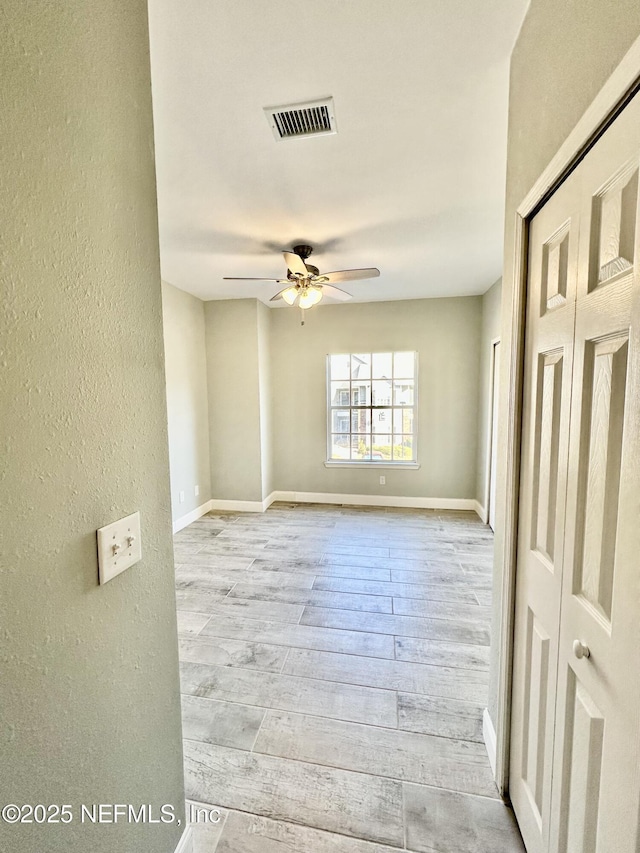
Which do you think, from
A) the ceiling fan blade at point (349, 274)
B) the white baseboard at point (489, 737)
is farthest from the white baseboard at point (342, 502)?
the white baseboard at point (489, 737)

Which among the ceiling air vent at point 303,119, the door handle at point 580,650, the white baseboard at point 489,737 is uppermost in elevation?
the ceiling air vent at point 303,119

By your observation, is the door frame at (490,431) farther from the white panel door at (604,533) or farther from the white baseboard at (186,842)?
the white baseboard at (186,842)

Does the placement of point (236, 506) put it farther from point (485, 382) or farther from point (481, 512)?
point (485, 382)

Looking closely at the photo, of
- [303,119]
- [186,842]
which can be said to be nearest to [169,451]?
[186,842]

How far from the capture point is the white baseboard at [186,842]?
3.59 feet

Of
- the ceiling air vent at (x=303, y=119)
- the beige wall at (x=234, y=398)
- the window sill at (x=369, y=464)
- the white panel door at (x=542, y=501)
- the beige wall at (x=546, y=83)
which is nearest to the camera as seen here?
the beige wall at (x=546, y=83)

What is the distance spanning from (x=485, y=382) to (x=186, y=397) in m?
3.66

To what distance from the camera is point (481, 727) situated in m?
1.59

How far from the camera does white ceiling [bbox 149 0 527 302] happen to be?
1.22 meters

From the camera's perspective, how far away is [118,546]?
0.83 metres

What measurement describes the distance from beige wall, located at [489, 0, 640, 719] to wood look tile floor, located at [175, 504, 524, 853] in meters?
0.36

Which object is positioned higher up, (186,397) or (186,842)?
(186,397)

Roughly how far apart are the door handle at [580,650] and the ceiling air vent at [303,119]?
2.12 meters

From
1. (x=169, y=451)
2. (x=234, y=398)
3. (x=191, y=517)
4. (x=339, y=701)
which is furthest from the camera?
(x=234, y=398)
